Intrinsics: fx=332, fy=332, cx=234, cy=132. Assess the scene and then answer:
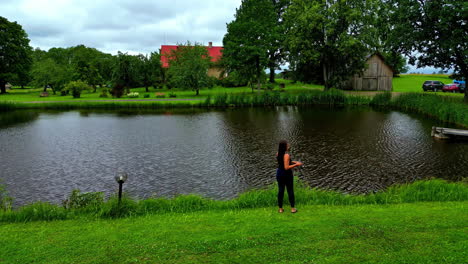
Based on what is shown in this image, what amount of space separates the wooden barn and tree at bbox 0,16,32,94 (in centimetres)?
7243

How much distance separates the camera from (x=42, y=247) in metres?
8.19

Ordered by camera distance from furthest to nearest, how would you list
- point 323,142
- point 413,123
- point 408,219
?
point 413,123 < point 323,142 < point 408,219

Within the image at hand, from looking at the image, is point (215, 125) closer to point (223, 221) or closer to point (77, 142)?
point (77, 142)

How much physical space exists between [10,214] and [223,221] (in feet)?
23.0

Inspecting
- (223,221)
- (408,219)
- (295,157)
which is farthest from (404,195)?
(295,157)

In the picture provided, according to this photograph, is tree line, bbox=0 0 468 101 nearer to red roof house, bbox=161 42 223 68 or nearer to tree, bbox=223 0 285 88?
tree, bbox=223 0 285 88

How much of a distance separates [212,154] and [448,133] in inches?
715

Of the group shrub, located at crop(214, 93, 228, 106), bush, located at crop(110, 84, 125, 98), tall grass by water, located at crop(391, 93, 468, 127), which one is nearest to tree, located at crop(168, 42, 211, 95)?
bush, located at crop(110, 84, 125, 98)

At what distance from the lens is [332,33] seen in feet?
171

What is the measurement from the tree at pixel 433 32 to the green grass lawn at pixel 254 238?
3189cm

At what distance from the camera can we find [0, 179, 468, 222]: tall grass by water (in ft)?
35.6

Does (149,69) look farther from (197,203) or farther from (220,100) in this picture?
(197,203)

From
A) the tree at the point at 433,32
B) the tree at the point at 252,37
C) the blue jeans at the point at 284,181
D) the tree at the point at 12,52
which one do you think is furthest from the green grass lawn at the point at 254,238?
the tree at the point at 12,52

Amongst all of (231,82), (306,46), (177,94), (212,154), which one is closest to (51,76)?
(177,94)
